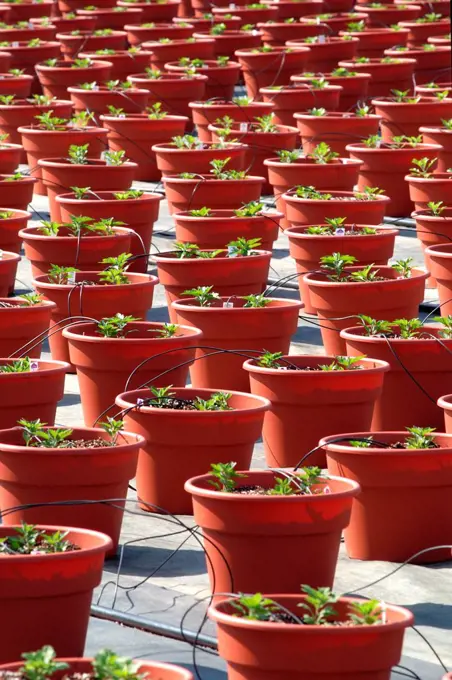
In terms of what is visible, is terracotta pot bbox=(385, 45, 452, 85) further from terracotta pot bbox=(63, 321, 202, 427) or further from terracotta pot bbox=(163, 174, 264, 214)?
terracotta pot bbox=(63, 321, 202, 427)

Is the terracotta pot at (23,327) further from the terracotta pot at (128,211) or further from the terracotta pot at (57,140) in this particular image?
the terracotta pot at (57,140)

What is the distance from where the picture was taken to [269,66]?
1218 cm

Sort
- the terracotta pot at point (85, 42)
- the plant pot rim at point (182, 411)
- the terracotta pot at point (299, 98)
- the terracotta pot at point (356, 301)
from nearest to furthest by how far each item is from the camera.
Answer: the plant pot rim at point (182, 411) < the terracotta pot at point (356, 301) < the terracotta pot at point (299, 98) < the terracotta pot at point (85, 42)

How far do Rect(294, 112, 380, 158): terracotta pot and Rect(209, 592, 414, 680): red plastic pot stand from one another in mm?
6487

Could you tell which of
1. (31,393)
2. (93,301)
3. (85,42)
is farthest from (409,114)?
(31,393)

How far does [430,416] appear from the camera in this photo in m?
5.84

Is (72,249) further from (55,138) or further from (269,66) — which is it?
(269,66)

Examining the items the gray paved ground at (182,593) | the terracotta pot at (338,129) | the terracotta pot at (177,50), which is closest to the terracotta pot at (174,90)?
the terracotta pot at (177,50)

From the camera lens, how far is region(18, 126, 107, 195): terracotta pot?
946 centimetres

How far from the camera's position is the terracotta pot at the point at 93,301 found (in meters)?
6.56

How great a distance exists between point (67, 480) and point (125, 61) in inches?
323

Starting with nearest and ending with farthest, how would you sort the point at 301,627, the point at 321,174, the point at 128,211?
1. the point at 301,627
2. the point at 128,211
3. the point at 321,174

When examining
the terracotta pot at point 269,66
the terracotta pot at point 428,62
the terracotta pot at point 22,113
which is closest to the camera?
the terracotta pot at point 22,113

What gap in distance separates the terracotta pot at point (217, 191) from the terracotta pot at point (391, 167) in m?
0.94
